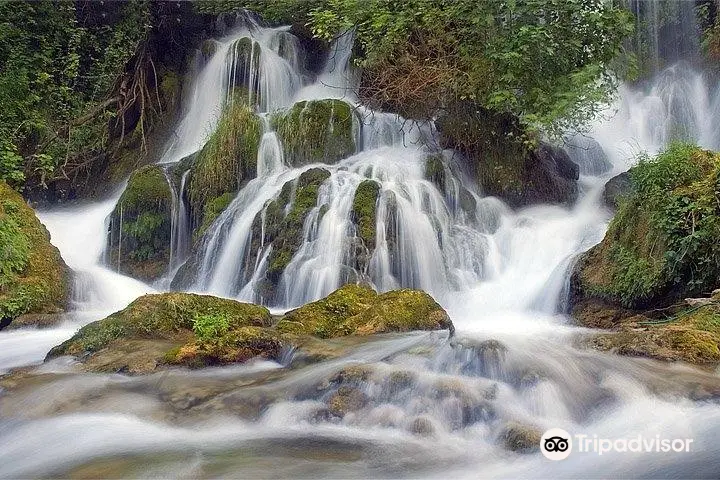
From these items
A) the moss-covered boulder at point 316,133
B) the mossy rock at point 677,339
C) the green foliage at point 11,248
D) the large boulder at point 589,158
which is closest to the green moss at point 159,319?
the green foliage at point 11,248

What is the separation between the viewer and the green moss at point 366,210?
27.7 feet

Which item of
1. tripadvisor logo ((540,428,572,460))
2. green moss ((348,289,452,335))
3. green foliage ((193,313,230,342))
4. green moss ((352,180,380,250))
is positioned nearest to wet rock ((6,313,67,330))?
green foliage ((193,313,230,342))

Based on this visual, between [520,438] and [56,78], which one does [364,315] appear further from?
[56,78]

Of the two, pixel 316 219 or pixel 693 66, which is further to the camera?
pixel 693 66

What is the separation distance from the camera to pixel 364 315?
6.14 metres

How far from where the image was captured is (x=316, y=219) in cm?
866

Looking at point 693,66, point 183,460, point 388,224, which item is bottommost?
point 183,460

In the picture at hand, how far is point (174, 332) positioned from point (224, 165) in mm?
4873

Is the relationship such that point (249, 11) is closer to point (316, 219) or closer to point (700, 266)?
point (316, 219)

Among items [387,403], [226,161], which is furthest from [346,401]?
[226,161]

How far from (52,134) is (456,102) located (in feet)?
24.9

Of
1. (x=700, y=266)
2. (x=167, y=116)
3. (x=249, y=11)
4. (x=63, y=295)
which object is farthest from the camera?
(x=249, y=11)

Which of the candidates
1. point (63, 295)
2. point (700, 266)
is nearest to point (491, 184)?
point (700, 266)

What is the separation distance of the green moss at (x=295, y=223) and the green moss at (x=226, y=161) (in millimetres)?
A: 1500
